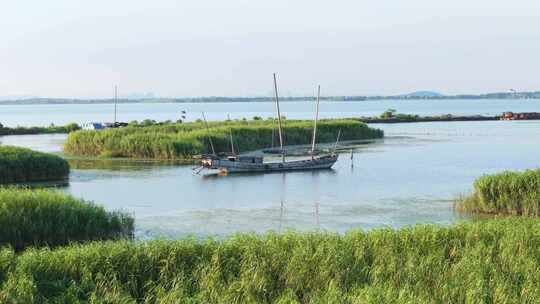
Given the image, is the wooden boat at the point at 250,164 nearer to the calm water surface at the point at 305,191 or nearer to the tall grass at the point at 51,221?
the calm water surface at the point at 305,191

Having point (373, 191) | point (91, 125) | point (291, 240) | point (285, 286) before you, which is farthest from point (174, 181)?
point (91, 125)

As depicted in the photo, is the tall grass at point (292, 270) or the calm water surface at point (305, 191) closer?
the tall grass at point (292, 270)

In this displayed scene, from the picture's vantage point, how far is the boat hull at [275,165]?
1404 inches

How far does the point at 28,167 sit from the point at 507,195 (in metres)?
19.0

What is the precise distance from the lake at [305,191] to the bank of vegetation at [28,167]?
81 cm

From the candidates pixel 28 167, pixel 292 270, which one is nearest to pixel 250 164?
pixel 28 167

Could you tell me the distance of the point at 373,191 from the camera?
2817cm

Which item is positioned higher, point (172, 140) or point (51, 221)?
point (172, 140)

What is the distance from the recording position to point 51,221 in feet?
56.5

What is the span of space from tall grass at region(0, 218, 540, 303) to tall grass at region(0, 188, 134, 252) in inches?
153

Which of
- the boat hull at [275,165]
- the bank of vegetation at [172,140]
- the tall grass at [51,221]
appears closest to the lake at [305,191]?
the boat hull at [275,165]

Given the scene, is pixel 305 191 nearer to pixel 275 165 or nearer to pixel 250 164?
pixel 250 164

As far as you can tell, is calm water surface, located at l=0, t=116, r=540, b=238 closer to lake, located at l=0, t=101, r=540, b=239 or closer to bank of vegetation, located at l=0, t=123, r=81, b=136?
lake, located at l=0, t=101, r=540, b=239

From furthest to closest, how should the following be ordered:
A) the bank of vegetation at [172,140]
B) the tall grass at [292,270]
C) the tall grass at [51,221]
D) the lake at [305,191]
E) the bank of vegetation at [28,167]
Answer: the bank of vegetation at [172,140] → the bank of vegetation at [28,167] → the lake at [305,191] → the tall grass at [51,221] → the tall grass at [292,270]
